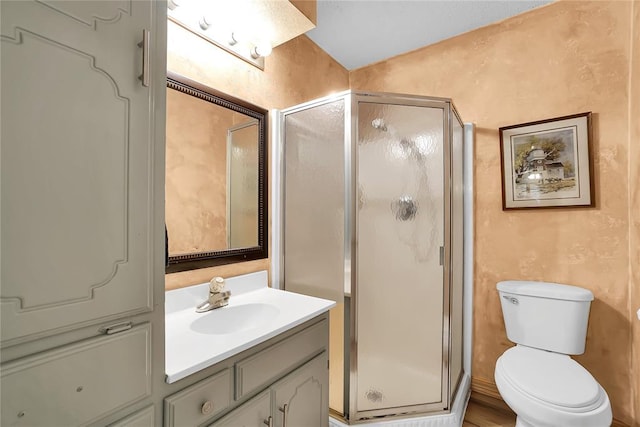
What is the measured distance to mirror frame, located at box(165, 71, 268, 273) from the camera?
126 centimetres

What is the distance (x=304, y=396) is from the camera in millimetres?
1183

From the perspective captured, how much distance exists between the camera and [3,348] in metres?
0.50

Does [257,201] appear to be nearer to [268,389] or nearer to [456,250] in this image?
[268,389]

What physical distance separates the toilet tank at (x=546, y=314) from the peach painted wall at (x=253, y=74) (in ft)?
5.08

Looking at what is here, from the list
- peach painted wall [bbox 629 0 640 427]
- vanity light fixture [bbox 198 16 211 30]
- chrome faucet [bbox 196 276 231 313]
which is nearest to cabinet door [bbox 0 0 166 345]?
A: chrome faucet [bbox 196 276 231 313]

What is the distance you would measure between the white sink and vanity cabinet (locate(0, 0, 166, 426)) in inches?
19.1

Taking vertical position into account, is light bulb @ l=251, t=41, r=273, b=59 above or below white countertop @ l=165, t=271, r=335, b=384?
above

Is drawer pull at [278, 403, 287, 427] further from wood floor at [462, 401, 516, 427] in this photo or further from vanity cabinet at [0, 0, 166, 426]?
wood floor at [462, 401, 516, 427]

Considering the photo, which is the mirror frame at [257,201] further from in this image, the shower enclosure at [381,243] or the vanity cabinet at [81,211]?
the vanity cabinet at [81,211]

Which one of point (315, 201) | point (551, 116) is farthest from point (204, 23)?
point (551, 116)

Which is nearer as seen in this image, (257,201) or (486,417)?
(257,201)

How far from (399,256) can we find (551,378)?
0.87 m

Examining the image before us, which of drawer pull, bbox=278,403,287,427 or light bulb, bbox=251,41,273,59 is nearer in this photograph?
drawer pull, bbox=278,403,287,427

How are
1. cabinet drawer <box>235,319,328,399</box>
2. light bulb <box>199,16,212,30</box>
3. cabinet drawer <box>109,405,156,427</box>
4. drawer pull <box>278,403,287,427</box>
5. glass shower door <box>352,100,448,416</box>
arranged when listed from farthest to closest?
glass shower door <box>352,100,448,416</box>, light bulb <box>199,16,212,30</box>, drawer pull <box>278,403,287,427</box>, cabinet drawer <box>235,319,328,399</box>, cabinet drawer <box>109,405,156,427</box>
